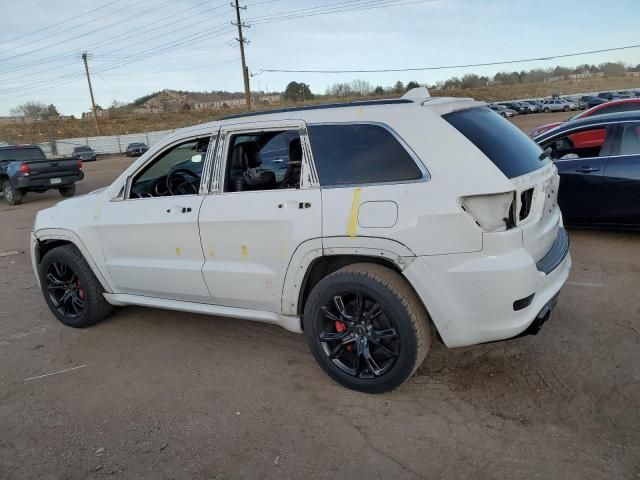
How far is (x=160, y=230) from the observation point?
385 cm

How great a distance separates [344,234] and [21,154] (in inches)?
621

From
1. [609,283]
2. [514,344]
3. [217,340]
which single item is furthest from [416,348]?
[609,283]

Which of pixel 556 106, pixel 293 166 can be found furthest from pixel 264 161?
pixel 556 106

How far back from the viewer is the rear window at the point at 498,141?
294 cm

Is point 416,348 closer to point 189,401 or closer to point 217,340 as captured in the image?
point 189,401

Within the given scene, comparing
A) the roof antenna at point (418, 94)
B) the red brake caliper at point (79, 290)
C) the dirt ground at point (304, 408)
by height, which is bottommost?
the dirt ground at point (304, 408)

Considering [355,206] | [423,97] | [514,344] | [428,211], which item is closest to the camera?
[428,211]

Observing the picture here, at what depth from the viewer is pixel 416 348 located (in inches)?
114

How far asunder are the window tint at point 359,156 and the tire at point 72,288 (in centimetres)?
260

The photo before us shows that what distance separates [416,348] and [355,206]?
92cm

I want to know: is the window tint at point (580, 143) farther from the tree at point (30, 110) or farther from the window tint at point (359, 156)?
the tree at point (30, 110)

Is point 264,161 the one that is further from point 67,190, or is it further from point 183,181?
point 67,190

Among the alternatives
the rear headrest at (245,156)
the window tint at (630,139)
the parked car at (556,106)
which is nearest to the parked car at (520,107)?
the parked car at (556,106)

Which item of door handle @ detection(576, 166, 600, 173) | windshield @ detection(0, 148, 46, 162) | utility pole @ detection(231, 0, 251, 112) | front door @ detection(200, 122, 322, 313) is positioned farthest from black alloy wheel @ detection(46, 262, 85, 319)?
utility pole @ detection(231, 0, 251, 112)
